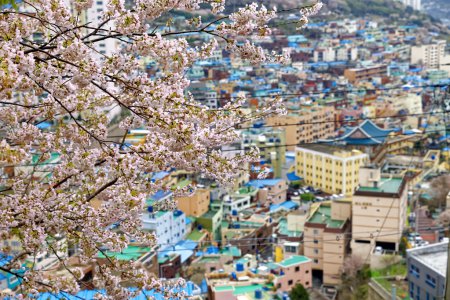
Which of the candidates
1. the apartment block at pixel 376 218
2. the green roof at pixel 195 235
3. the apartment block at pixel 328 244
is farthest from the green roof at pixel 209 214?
the apartment block at pixel 376 218

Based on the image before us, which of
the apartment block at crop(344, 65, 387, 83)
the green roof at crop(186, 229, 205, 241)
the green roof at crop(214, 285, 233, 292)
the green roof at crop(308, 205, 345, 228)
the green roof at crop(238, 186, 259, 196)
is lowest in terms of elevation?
the green roof at crop(186, 229, 205, 241)

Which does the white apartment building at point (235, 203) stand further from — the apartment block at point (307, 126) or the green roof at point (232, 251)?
the apartment block at point (307, 126)

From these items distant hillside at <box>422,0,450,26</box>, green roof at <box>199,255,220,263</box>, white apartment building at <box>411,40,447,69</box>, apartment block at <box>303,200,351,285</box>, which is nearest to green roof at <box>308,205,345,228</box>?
apartment block at <box>303,200,351,285</box>

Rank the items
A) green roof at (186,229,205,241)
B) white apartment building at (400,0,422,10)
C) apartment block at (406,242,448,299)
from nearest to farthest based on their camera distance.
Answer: apartment block at (406,242,448,299) < green roof at (186,229,205,241) < white apartment building at (400,0,422,10)

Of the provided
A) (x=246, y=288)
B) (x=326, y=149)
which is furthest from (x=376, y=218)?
(x=326, y=149)

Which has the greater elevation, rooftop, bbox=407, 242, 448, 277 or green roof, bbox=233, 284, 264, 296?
rooftop, bbox=407, 242, 448, 277

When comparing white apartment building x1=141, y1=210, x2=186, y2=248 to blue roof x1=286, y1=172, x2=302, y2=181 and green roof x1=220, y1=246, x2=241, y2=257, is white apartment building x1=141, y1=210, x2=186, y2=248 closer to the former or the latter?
green roof x1=220, y1=246, x2=241, y2=257

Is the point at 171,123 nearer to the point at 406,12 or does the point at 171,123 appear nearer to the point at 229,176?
the point at 229,176
